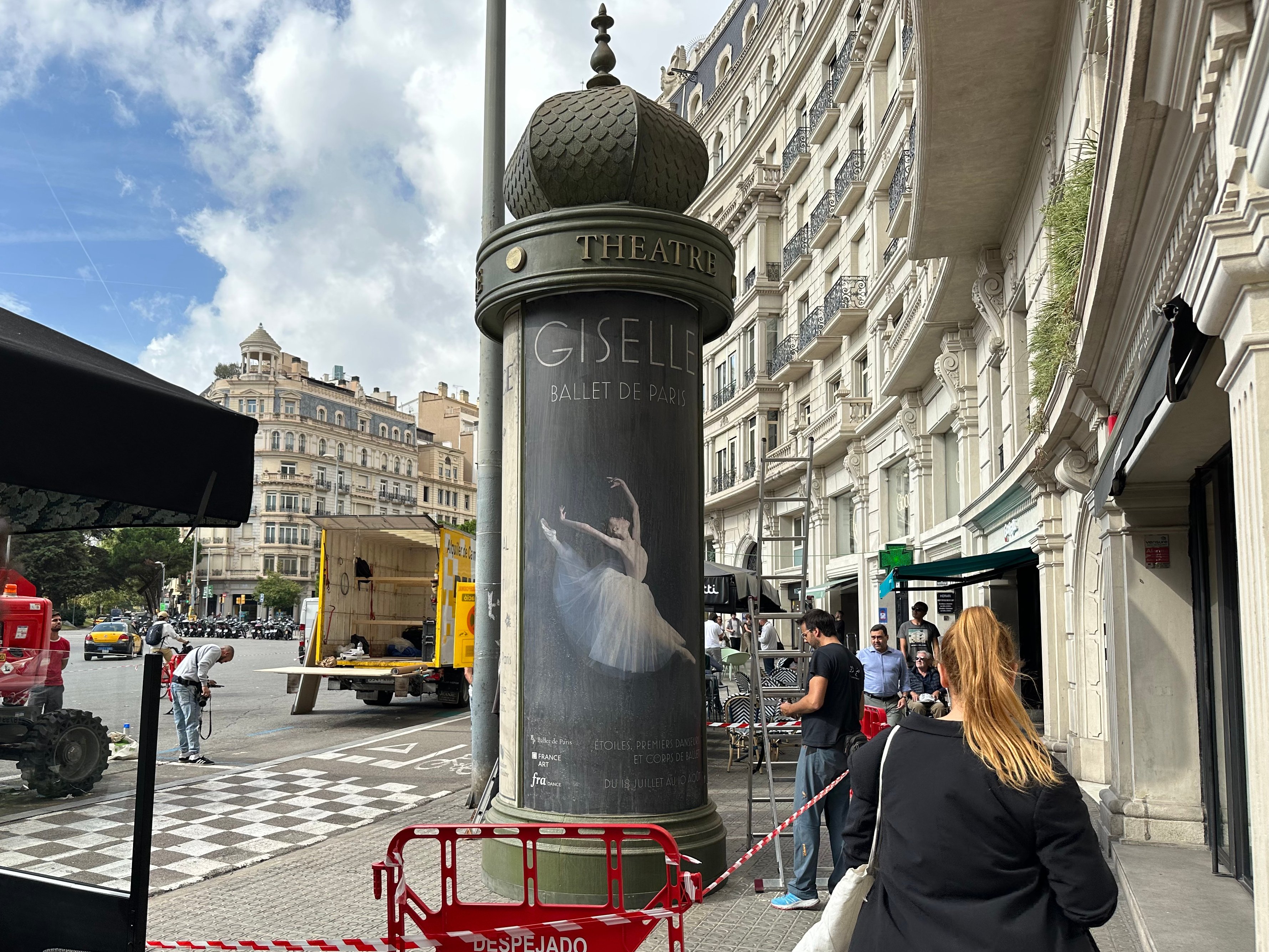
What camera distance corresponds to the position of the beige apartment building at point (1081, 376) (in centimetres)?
361

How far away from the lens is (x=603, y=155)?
7.04 metres

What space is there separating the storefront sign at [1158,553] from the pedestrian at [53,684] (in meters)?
7.01

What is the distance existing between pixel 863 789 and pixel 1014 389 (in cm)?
1281

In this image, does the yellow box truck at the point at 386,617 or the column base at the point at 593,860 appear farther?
the yellow box truck at the point at 386,617

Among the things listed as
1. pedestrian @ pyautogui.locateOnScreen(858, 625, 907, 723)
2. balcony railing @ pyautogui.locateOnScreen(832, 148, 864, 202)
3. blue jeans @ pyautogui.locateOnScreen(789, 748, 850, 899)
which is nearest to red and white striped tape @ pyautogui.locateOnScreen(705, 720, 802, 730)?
pedestrian @ pyautogui.locateOnScreen(858, 625, 907, 723)

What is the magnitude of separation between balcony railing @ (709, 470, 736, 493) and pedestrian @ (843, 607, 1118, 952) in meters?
34.8

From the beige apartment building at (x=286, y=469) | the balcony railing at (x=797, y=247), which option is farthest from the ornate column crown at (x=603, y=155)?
the beige apartment building at (x=286, y=469)

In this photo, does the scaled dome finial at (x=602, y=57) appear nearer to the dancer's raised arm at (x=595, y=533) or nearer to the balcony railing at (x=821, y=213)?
the dancer's raised arm at (x=595, y=533)

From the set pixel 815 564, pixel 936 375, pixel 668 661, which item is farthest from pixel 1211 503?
pixel 815 564

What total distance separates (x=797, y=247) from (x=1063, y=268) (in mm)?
23698

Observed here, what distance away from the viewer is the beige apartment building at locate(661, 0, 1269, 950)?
11.8 ft

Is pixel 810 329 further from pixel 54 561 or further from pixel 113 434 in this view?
pixel 113 434

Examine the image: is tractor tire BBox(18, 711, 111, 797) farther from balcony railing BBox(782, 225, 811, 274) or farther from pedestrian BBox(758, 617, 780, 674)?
balcony railing BBox(782, 225, 811, 274)

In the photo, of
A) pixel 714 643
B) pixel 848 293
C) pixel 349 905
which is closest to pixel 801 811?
pixel 349 905
